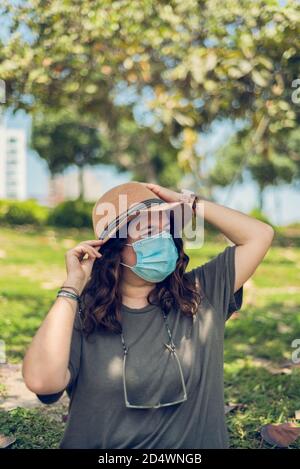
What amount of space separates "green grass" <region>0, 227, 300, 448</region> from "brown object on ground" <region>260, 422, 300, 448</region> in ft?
0.17

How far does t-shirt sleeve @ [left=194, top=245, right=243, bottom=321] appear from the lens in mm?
2822

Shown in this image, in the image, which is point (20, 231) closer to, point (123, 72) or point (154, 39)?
point (123, 72)

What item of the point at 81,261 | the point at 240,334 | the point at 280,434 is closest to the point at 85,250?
the point at 81,261

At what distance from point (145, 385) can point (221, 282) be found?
558 mm

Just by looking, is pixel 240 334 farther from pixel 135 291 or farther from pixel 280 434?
pixel 135 291

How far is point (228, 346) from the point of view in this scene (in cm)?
548

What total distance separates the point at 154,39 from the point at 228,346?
10.5 feet

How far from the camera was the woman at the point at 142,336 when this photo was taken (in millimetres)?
2562

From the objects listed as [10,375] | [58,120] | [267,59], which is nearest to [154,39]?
[267,59]

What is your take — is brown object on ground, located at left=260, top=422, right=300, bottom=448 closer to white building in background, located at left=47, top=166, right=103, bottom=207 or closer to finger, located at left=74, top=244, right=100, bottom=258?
finger, located at left=74, top=244, right=100, bottom=258

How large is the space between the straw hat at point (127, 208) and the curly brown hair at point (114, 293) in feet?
0.23

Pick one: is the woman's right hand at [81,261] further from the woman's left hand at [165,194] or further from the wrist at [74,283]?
the woman's left hand at [165,194]

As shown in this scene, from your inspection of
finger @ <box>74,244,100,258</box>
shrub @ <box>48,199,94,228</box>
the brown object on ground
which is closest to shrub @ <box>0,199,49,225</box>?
shrub @ <box>48,199,94,228</box>

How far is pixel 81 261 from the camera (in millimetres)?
2688
